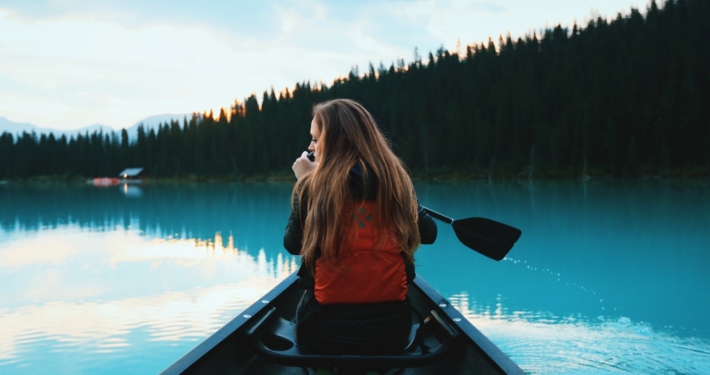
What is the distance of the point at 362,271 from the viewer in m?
2.16

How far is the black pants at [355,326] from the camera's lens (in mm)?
2213

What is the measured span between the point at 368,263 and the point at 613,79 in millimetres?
59796

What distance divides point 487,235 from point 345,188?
1.75 metres

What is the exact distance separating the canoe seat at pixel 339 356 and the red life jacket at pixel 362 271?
0.82 feet

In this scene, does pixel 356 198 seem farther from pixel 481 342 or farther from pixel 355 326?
pixel 481 342

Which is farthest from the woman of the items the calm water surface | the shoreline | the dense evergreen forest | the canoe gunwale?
the shoreline

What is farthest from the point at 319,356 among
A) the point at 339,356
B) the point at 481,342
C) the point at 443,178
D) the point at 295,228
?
the point at 443,178

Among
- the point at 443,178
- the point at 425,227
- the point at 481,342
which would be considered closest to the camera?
the point at 425,227

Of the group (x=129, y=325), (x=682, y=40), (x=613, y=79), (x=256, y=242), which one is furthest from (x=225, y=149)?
(x=129, y=325)

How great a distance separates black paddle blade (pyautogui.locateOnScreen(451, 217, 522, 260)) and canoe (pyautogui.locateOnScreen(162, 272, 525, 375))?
458 mm

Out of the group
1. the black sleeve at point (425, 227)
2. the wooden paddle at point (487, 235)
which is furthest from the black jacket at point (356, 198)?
the wooden paddle at point (487, 235)

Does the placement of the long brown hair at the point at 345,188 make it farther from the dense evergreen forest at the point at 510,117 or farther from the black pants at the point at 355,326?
the dense evergreen forest at the point at 510,117

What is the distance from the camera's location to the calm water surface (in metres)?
4.97

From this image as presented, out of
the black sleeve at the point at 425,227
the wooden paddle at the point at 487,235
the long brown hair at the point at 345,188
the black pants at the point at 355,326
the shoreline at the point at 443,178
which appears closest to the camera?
the long brown hair at the point at 345,188
